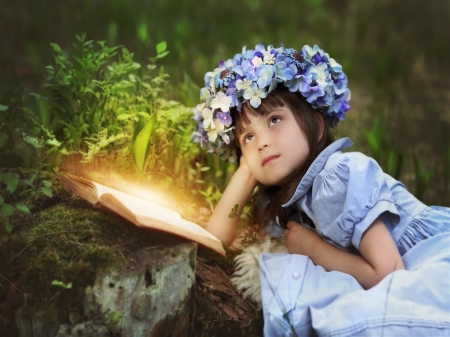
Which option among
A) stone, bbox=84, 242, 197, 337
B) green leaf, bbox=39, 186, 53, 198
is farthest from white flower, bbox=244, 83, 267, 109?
green leaf, bbox=39, 186, 53, 198

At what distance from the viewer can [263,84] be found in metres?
2.17

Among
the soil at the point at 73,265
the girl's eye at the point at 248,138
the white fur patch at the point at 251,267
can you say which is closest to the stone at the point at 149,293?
the soil at the point at 73,265

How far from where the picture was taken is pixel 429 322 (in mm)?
1802

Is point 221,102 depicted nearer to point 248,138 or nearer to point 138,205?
point 248,138

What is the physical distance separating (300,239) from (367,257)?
0.96ft

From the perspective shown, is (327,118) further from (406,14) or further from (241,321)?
(406,14)

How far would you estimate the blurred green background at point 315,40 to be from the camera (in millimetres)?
4020

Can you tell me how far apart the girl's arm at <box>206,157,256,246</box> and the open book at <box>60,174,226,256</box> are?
0.23 metres

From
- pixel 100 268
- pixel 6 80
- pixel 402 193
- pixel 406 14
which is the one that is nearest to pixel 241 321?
pixel 100 268

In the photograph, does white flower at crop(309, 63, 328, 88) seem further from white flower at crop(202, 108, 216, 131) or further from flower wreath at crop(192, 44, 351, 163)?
white flower at crop(202, 108, 216, 131)

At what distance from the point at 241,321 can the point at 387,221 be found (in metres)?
0.55

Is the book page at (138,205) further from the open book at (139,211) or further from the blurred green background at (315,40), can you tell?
the blurred green background at (315,40)

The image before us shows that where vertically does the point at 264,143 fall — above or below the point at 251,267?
above

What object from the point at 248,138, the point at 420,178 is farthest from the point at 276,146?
the point at 420,178
